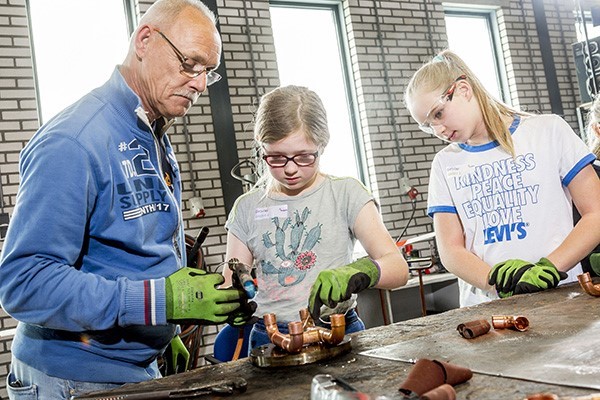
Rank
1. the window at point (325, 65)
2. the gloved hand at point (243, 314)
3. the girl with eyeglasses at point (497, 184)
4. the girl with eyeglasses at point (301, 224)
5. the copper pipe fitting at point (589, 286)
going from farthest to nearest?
the window at point (325, 65), the girl with eyeglasses at point (497, 184), the girl with eyeglasses at point (301, 224), the copper pipe fitting at point (589, 286), the gloved hand at point (243, 314)

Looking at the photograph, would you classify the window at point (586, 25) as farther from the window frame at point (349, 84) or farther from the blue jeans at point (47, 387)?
the blue jeans at point (47, 387)

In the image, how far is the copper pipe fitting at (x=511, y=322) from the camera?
61.9 inches

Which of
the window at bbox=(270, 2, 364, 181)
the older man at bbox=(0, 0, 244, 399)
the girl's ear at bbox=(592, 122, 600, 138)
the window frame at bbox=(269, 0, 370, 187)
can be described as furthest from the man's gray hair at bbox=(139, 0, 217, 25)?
the window frame at bbox=(269, 0, 370, 187)

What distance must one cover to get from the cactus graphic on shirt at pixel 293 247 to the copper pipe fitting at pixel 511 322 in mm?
794

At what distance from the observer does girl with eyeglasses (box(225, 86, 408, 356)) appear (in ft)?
7.29

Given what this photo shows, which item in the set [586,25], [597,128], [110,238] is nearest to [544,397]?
[110,238]

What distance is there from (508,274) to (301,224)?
773 mm

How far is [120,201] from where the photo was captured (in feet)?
5.55

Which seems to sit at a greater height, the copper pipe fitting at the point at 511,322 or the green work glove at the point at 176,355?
the copper pipe fitting at the point at 511,322

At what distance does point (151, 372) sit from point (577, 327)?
1.20 metres

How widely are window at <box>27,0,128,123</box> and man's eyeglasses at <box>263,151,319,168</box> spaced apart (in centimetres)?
376

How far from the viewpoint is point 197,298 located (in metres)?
1.62

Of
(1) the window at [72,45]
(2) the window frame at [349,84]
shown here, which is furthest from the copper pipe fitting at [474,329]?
(2) the window frame at [349,84]

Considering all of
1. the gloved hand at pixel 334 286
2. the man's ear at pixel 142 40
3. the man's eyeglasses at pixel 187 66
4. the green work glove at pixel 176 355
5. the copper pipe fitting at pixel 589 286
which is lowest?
the green work glove at pixel 176 355
